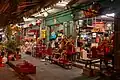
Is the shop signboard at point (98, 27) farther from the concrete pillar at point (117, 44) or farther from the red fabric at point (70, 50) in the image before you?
the concrete pillar at point (117, 44)

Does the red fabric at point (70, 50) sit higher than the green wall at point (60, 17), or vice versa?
the green wall at point (60, 17)

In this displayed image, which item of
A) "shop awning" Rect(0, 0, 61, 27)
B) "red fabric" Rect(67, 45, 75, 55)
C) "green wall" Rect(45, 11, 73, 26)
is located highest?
"green wall" Rect(45, 11, 73, 26)

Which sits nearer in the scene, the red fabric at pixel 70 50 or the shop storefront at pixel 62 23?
the red fabric at pixel 70 50

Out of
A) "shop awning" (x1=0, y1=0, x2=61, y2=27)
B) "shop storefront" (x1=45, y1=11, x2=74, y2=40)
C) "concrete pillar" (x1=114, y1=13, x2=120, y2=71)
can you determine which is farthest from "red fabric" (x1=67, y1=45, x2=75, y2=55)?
"shop awning" (x1=0, y1=0, x2=61, y2=27)

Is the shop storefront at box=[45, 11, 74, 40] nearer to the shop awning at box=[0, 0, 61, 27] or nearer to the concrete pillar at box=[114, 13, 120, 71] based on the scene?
the concrete pillar at box=[114, 13, 120, 71]

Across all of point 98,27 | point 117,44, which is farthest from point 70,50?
point 117,44

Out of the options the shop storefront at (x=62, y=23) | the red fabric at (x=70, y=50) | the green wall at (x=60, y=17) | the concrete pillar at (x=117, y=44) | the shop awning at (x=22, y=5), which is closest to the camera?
the shop awning at (x=22, y=5)

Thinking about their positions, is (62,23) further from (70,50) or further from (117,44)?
(117,44)

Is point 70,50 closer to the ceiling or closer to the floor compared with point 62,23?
closer to the floor

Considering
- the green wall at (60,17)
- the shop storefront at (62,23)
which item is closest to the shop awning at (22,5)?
the shop storefront at (62,23)

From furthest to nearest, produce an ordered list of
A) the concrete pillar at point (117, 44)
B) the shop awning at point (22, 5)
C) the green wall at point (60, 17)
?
1. the green wall at point (60, 17)
2. the concrete pillar at point (117, 44)
3. the shop awning at point (22, 5)

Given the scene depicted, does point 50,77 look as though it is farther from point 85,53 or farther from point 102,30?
point 102,30

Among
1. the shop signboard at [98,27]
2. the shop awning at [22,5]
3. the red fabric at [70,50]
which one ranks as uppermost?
the shop awning at [22,5]

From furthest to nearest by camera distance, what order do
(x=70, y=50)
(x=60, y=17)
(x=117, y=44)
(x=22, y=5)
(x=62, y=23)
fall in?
(x=60, y=17)
(x=62, y=23)
(x=70, y=50)
(x=117, y=44)
(x=22, y=5)
